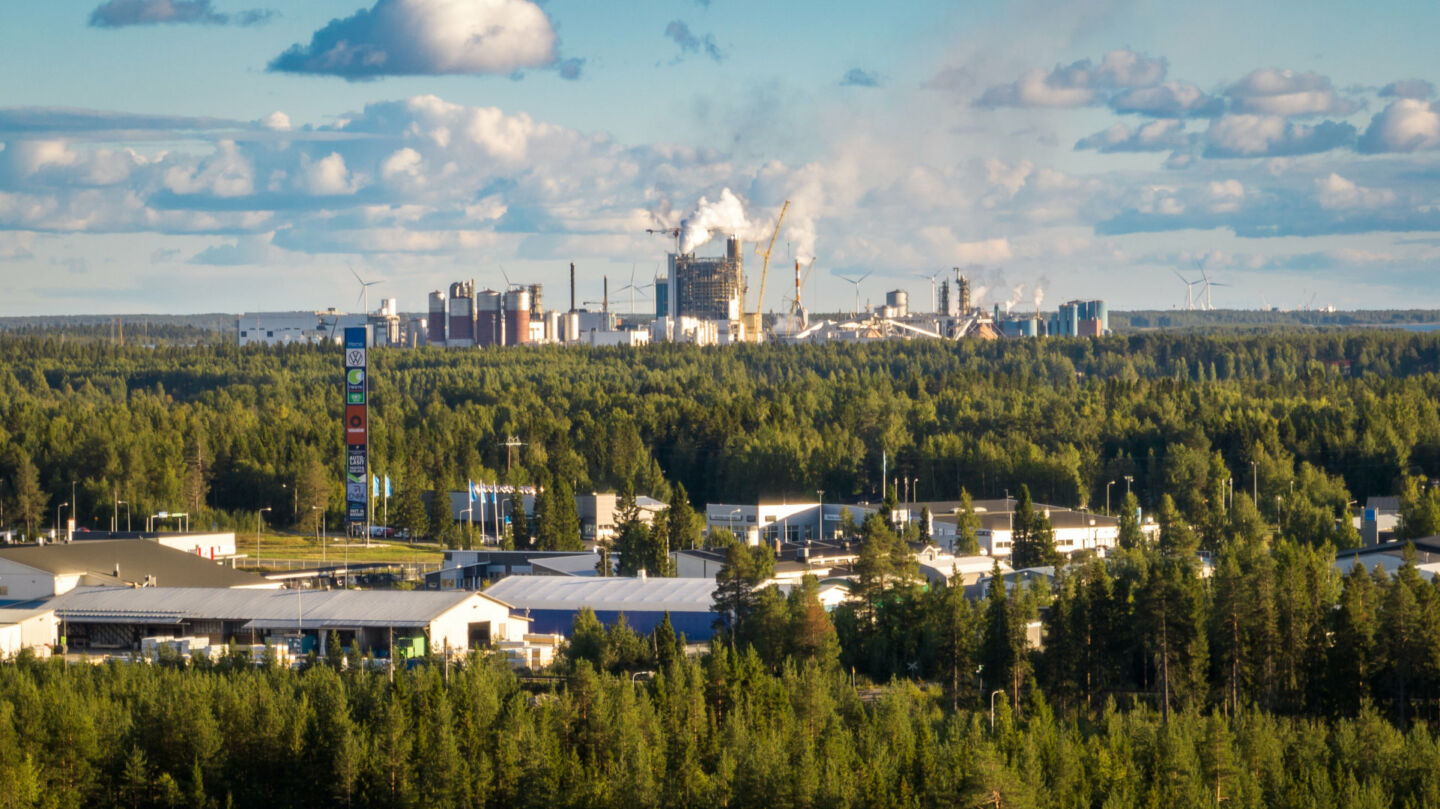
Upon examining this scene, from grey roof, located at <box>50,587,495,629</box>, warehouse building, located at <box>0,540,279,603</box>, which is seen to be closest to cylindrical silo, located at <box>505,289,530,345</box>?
warehouse building, located at <box>0,540,279,603</box>

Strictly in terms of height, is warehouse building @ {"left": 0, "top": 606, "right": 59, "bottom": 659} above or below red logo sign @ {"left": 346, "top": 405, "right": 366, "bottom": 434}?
below

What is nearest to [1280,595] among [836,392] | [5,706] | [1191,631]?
[1191,631]

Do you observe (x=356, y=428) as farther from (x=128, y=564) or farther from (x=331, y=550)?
(x=128, y=564)

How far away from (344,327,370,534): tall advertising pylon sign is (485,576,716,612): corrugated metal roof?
58.7ft

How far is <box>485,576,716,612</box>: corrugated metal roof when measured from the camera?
50812 millimetres

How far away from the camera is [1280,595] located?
43.1 metres

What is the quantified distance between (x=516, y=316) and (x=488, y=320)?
16.7 feet

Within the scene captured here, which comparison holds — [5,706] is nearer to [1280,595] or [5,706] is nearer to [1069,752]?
[1069,752]

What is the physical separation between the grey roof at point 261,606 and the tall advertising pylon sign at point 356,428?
63.7 feet

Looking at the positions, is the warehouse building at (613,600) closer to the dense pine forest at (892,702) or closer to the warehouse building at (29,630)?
the dense pine forest at (892,702)

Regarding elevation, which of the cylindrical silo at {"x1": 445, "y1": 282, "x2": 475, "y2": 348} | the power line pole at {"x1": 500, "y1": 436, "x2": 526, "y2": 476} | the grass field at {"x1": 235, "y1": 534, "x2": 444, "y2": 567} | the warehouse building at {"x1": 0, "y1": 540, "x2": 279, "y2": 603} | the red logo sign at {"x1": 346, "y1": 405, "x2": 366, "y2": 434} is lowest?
the grass field at {"x1": 235, "y1": 534, "x2": 444, "y2": 567}

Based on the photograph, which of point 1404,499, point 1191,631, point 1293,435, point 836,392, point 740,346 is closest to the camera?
point 1191,631

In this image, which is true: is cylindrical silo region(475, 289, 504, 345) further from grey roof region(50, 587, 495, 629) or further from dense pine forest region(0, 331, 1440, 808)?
grey roof region(50, 587, 495, 629)

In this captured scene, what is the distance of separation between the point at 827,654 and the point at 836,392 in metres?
79.7
